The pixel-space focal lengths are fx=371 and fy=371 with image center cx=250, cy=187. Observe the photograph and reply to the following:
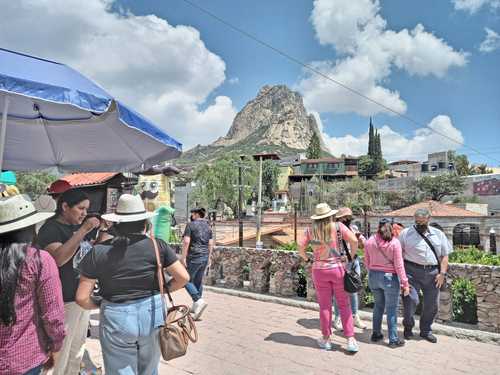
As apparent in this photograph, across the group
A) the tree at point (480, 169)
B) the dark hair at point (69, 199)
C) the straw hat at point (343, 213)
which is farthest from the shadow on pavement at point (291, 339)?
the tree at point (480, 169)

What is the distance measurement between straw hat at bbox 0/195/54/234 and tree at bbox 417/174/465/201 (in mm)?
53449

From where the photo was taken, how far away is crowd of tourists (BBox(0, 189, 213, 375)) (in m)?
1.77

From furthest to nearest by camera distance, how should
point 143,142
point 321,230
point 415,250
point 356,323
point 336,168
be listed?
point 336,168 → point 356,323 → point 415,250 → point 321,230 → point 143,142

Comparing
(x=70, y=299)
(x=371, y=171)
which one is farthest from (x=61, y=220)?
(x=371, y=171)

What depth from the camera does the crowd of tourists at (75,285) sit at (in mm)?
1766

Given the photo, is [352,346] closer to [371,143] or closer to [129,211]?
[129,211]

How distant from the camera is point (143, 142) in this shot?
12.1 feet

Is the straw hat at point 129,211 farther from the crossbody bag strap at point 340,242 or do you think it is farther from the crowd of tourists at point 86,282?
the crossbody bag strap at point 340,242

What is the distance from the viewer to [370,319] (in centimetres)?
510

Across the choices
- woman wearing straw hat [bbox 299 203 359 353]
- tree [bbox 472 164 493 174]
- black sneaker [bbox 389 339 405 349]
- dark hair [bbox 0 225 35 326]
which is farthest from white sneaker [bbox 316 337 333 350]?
tree [bbox 472 164 493 174]

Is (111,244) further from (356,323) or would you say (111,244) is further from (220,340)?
(356,323)

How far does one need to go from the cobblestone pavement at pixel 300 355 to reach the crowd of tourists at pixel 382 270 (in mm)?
199

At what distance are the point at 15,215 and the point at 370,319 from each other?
15.1 feet

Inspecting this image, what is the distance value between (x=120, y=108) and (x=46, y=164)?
2323 mm
